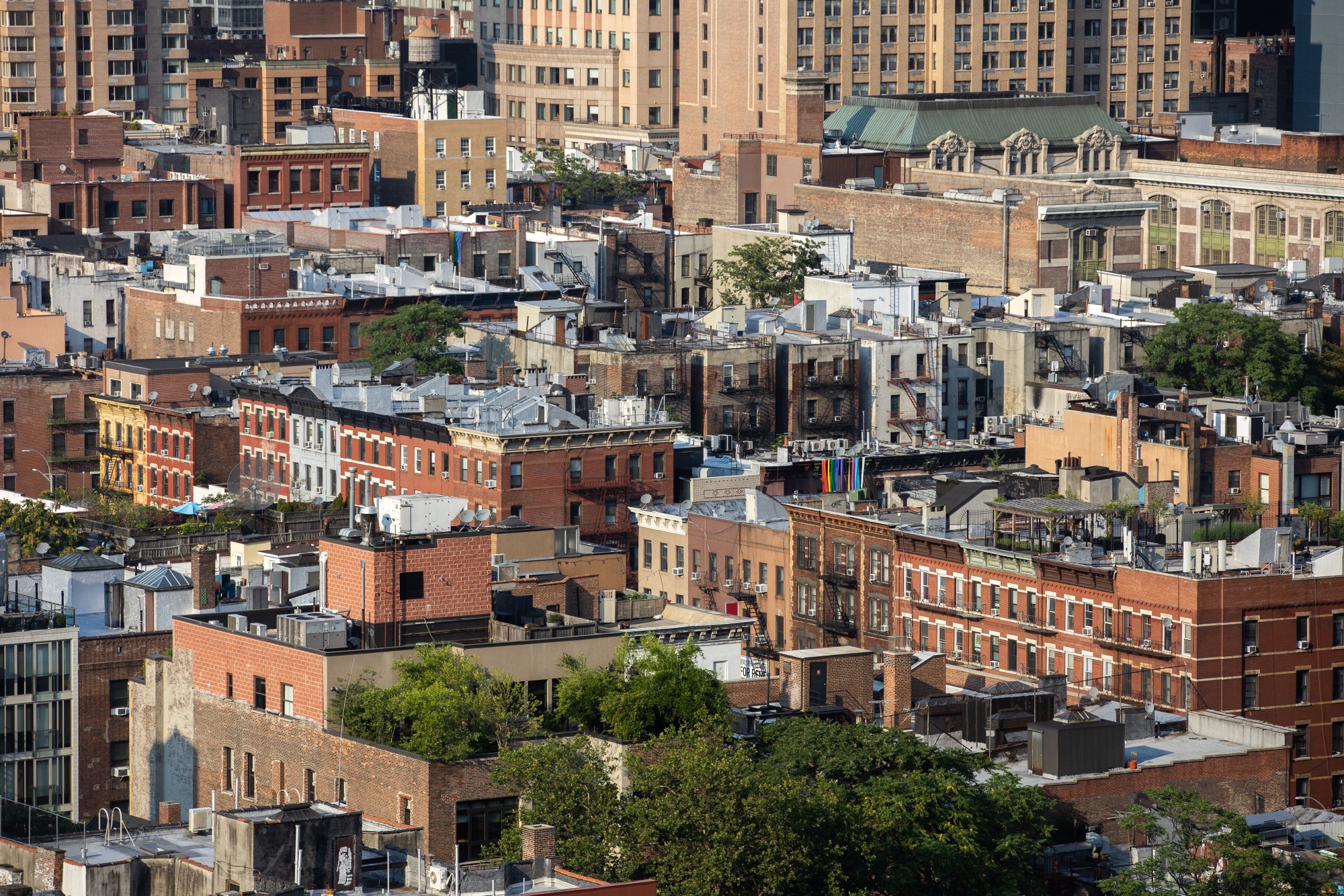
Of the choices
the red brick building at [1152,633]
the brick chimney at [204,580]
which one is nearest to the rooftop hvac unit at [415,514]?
the brick chimney at [204,580]

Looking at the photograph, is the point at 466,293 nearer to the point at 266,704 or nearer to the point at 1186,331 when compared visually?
the point at 1186,331


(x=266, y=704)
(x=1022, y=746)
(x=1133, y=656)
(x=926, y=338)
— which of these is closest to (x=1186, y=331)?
(x=926, y=338)

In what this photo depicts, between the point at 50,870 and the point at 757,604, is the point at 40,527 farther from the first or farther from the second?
the point at 50,870

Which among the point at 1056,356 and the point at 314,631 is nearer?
the point at 314,631

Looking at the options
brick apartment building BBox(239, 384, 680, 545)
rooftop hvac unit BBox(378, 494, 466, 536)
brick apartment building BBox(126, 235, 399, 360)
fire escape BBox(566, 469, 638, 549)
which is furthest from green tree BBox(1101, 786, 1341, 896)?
brick apartment building BBox(126, 235, 399, 360)

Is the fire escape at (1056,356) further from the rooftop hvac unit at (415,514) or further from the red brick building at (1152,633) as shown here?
the rooftop hvac unit at (415,514)

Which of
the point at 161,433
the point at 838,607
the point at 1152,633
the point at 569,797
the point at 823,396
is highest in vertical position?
the point at 823,396

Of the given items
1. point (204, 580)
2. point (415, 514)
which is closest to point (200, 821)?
point (204, 580)
